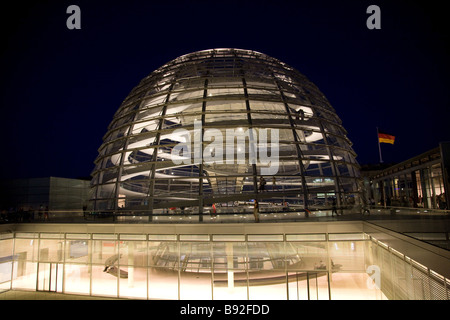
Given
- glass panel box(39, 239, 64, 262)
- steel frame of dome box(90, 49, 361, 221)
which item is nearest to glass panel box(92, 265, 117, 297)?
glass panel box(39, 239, 64, 262)

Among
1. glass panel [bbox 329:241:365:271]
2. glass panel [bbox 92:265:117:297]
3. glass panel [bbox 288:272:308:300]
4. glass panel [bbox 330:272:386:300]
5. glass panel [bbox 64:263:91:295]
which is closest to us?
glass panel [bbox 330:272:386:300]

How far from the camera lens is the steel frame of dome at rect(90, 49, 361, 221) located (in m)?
16.1

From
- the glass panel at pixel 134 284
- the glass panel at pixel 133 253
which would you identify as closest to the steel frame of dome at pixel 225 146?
the glass panel at pixel 133 253

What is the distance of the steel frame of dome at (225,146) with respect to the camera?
16.1m

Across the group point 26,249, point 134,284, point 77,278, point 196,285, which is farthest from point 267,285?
point 26,249

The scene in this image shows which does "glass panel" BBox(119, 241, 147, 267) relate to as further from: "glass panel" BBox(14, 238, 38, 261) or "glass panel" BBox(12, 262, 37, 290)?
"glass panel" BBox(12, 262, 37, 290)

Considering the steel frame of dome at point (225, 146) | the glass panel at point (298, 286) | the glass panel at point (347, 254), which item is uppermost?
the steel frame of dome at point (225, 146)

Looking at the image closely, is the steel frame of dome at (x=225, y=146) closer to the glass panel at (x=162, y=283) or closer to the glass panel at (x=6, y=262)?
the glass panel at (x=162, y=283)

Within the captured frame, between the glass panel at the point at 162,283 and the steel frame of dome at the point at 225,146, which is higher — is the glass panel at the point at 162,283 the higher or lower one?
the lower one

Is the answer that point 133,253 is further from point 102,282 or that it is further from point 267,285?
point 267,285

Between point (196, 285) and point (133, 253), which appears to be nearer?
point (196, 285)

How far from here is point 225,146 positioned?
16.5m

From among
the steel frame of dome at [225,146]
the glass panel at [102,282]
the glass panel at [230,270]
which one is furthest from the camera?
the steel frame of dome at [225,146]
